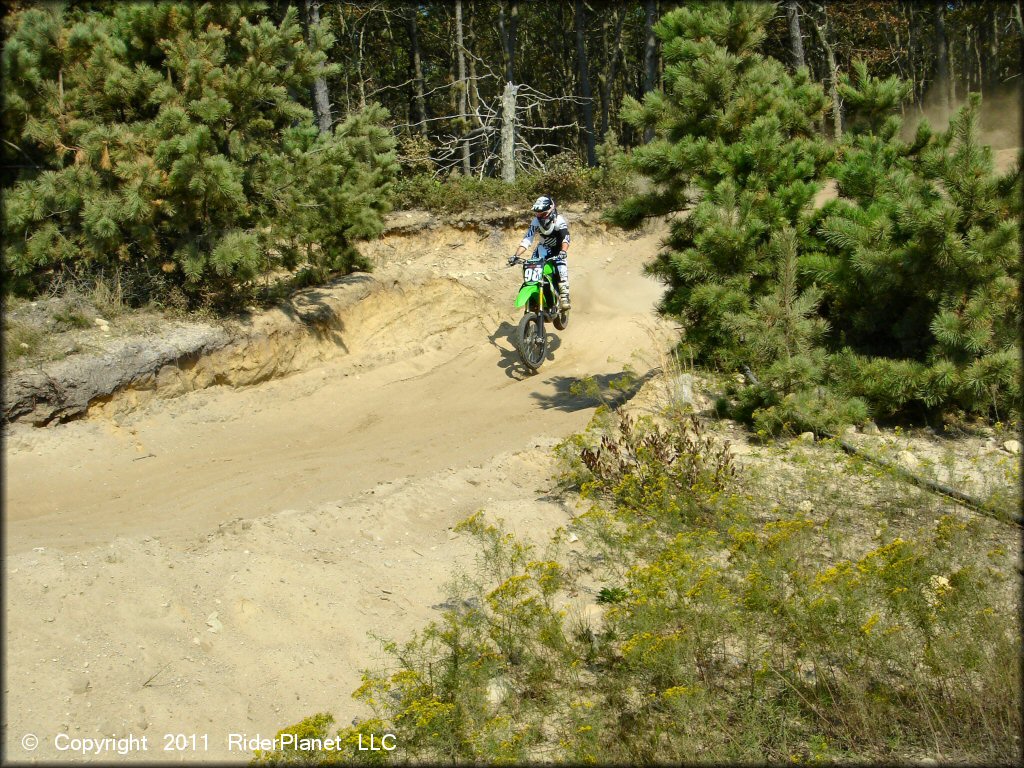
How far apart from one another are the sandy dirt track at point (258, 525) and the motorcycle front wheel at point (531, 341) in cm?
32

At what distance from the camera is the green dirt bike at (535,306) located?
11.9 metres

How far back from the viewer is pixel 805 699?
4297 mm

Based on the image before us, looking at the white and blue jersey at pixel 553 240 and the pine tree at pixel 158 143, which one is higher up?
the pine tree at pixel 158 143

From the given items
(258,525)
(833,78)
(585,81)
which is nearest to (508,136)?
(833,78)

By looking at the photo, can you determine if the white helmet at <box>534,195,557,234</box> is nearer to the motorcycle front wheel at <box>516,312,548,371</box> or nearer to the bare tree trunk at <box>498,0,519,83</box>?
the motorcycle front wheel at <box>516,312,548,371</box>

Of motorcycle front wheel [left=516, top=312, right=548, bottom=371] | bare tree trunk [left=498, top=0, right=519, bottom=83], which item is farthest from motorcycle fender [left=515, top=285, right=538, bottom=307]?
bare tree trunk [left=498, top=0, right=519, bottom=83]

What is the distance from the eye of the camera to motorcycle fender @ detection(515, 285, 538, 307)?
463 inches

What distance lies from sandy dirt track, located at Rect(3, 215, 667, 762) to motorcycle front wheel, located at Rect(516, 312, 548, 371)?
32 cm

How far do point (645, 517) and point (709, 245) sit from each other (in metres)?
3.79

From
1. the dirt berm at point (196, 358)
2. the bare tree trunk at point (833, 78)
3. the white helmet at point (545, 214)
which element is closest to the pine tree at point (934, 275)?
the white helmet at point (545, 214)

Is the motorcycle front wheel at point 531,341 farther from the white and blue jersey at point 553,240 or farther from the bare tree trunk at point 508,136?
the bare tree trunk at point 508,136

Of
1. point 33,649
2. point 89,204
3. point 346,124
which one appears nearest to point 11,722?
point 33,649

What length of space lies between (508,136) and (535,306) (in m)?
9.38

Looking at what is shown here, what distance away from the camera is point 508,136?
20344 mm
